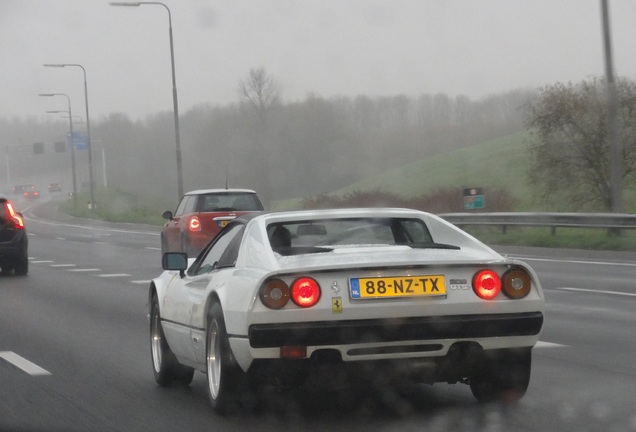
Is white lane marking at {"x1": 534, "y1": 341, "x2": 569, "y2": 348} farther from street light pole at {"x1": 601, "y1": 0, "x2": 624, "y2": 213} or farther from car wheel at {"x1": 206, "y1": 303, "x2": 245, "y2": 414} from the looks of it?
street light pole at {"x1": 601, "y1": 0, "x2": 624, "y2": 213}

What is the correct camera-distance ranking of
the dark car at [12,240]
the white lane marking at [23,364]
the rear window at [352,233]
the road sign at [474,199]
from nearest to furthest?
1. the rear window at [352,233]
2. the white lane marking at [23,364]
3. the dark car at [12,240]
4. the road sign at [474,199]

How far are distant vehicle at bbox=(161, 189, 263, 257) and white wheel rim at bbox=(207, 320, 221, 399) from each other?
16.1 meters

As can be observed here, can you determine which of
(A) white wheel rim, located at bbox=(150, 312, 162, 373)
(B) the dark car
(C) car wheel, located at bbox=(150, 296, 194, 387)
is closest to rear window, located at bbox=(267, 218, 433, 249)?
(C) car wheel, located at bbox=(150, 296, 194, 387)

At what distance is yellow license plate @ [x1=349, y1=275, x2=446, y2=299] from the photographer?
662 cm

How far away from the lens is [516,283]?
6855 mm

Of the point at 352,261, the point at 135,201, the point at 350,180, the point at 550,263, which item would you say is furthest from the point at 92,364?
the point at 350,180

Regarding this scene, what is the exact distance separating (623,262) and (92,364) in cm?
1468

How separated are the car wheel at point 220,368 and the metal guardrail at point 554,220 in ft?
61.6

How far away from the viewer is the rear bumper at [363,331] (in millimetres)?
6531

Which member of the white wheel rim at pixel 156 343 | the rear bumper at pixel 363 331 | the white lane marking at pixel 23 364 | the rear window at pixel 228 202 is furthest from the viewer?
the rear window at pixel 228 202

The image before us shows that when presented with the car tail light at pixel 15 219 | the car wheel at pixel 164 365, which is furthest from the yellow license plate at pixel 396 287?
the car tail light at pixel 15 219

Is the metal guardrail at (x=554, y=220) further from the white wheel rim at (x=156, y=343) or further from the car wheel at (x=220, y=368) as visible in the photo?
the car wheel at (x=220, y=368)

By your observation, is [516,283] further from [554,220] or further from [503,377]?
[554,220]

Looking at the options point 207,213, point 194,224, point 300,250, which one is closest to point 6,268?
point 194,224
